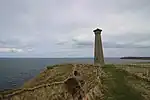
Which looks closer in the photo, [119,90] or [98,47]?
[119,90]

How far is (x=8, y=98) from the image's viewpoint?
6.98 meters

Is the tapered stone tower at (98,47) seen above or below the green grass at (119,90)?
above

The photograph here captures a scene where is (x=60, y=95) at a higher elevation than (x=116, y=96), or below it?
higher

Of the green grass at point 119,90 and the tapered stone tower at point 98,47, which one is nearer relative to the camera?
the green grass at point 119,90

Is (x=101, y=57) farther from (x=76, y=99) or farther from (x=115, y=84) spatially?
(x=76, y=99)

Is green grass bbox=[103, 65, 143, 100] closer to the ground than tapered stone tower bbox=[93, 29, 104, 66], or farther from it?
closer to the ground

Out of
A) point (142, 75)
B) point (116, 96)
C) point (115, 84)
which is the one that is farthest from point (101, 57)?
point (116, 96)

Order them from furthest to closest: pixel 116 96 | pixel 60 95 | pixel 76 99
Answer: pixel 116 96
pixel 60 95
pixel 76 99

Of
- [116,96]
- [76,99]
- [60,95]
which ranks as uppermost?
[76,99]

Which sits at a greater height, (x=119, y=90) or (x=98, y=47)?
(x=98, y=47)

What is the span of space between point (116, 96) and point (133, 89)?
12.7ft

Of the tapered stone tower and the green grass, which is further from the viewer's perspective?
the tapered stone tower

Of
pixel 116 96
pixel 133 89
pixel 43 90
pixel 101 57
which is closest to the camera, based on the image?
pixel 43 90

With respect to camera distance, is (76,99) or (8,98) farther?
(76,99)
